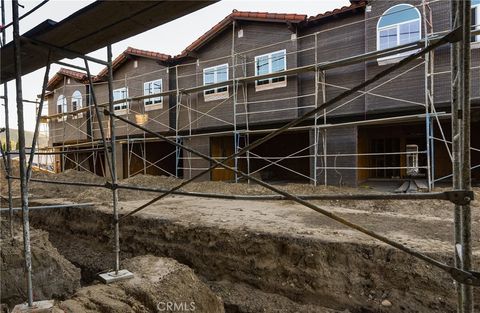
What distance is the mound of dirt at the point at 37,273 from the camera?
440 centimetres

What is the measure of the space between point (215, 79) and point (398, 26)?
811 cm

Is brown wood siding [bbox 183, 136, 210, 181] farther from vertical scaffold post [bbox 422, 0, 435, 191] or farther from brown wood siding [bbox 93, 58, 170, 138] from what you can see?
vertical scaffold post [bbox 422, 0, 435, 191]

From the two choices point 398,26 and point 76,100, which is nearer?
point 398,26

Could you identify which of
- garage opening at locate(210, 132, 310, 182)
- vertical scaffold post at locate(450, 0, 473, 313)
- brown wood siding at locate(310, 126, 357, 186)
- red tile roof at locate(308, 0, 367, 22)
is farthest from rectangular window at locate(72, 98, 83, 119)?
vertical scaffold post at locate(450, 0, 473, 313)

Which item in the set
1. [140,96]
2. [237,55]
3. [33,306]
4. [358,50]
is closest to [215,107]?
[237,55]

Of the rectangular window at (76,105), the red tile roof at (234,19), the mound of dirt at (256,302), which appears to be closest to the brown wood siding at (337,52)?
the red tile roof at (234,19)

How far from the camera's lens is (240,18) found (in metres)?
13.6

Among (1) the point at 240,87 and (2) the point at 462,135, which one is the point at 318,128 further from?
(2) the point at 462,135

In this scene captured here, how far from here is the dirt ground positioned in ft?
15.2

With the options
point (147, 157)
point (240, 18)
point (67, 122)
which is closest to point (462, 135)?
point (240, 18)

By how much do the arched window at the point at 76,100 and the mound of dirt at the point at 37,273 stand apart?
57.5 feet

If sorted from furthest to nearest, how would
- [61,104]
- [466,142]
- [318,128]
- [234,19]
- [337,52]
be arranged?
[61,104] < [234,19] < [337,52] < [318,128] < [466,142]

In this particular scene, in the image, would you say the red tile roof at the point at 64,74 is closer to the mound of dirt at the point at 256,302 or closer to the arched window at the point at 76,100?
the arched window at the point at 76,100

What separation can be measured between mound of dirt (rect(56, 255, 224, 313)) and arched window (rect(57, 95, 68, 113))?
20969 mm
